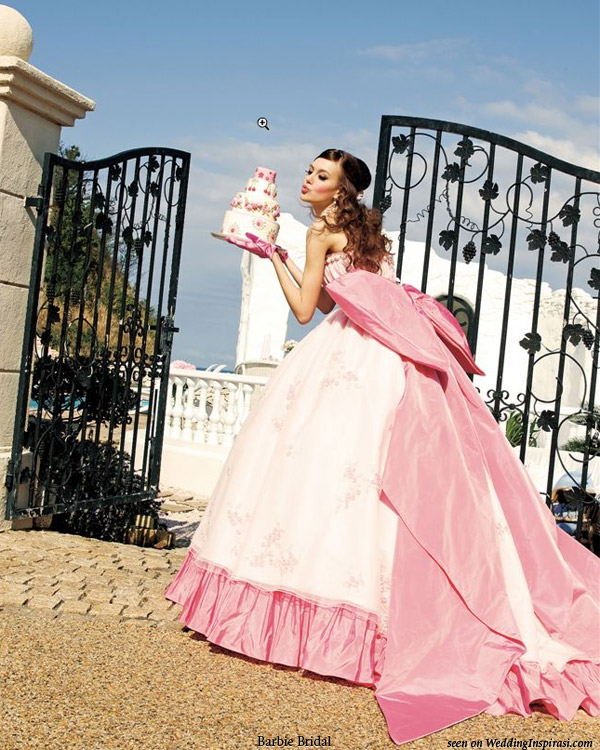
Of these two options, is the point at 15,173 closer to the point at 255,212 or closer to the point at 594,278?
the point at 255,212

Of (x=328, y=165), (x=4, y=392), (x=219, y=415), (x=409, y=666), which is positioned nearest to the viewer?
(x=409, y=666)

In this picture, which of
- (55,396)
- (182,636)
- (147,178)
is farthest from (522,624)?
(147,178)

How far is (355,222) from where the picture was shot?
321cm

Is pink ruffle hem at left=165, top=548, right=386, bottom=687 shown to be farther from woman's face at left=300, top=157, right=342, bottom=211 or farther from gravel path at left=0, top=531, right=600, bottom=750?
woman's face at left=300, top=157, right=342, bottom=211

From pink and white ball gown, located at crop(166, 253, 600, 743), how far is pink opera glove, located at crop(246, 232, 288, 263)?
0.99 feet

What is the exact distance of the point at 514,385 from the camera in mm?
14406

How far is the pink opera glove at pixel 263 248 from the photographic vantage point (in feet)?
10.7

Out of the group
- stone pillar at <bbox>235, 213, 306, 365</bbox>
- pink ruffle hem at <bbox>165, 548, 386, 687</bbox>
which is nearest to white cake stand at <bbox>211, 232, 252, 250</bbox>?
pink ruffle hem at <bbox>165, 548, 386, 687</bbox>

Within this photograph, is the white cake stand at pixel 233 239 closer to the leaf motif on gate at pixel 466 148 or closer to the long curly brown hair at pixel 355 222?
the long curly brown hair at pixel 355 222

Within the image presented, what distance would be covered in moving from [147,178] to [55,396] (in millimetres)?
1505

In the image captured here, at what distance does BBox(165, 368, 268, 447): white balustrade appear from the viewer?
8.91 meters

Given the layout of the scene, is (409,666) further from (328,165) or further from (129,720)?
(328,165)

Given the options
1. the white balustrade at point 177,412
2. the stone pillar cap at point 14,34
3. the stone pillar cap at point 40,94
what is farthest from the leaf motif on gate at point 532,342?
the white balustrade at point 177,412

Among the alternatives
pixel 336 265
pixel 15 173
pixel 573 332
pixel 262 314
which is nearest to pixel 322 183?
pixel 336 265
